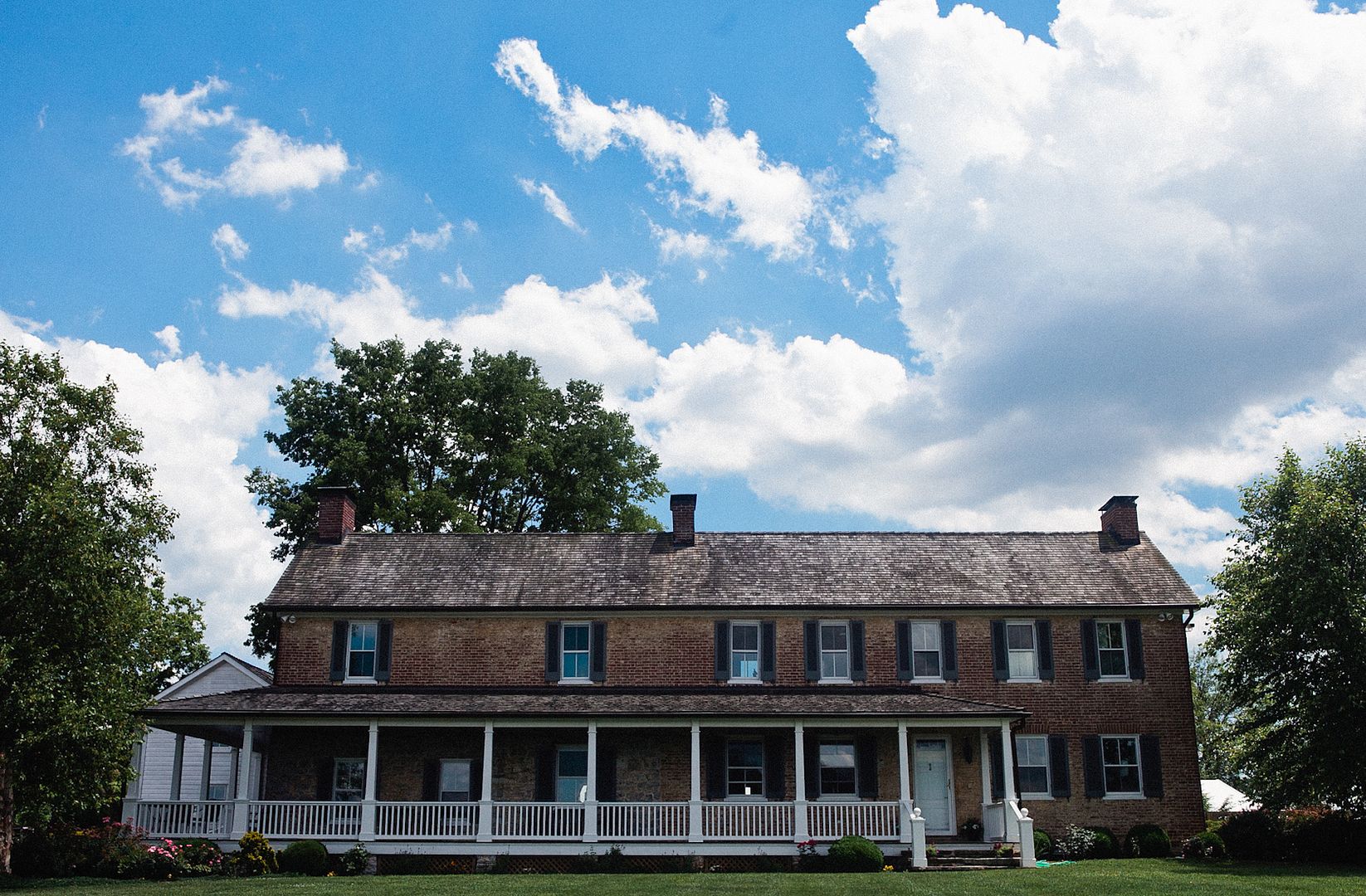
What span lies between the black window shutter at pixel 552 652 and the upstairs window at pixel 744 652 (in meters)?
3.99

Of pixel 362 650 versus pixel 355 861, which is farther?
pixel 362 650

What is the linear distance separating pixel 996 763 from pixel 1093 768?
2.26 meters

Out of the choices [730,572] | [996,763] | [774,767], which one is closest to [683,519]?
[730,572]

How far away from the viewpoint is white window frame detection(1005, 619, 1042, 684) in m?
27.4

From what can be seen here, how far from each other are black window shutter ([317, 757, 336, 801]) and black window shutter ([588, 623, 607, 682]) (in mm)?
6010

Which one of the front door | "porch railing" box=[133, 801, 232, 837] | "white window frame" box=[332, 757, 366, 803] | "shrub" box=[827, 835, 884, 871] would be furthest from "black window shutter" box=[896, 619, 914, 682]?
"porch railing" box=[133, 801, 232, 837]

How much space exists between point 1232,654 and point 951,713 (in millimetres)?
6434

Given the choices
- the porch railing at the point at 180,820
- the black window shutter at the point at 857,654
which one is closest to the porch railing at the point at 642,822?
the black window shutter at the point at 857,654

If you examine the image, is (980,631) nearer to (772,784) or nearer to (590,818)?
(772,784)

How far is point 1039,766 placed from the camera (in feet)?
88.2

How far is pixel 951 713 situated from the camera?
79.2ft

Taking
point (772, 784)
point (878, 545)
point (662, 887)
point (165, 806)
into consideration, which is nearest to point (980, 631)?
point (878, 545)

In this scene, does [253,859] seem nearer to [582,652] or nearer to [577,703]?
[577,703]

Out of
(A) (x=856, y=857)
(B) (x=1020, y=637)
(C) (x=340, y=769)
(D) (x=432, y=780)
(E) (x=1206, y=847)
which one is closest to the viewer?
(A) (x=856, y=857)
